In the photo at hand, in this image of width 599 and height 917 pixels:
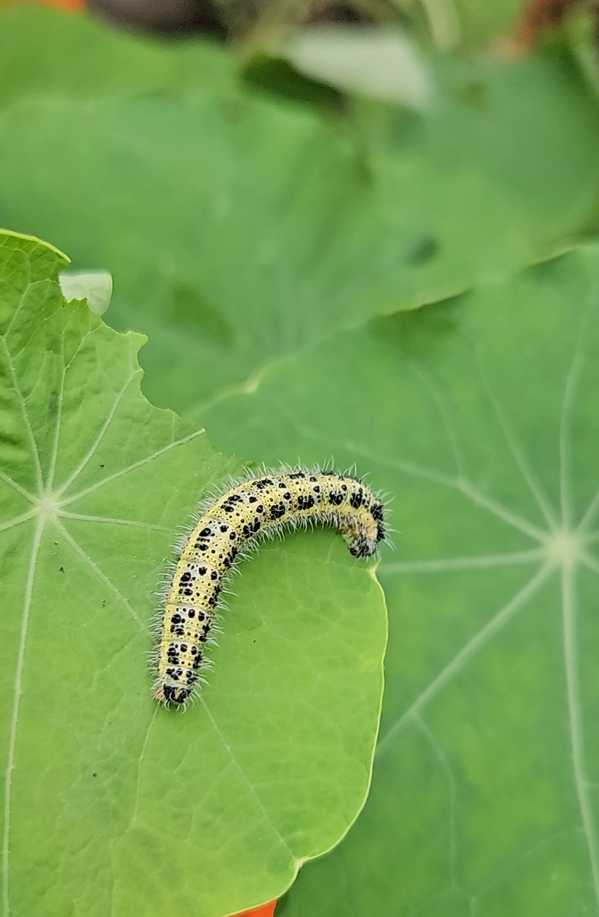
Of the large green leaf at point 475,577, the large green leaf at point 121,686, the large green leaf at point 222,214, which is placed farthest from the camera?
the large green leaf at point 222,214

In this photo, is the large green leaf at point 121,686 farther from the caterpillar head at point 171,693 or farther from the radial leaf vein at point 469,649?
the radial leaf vein at point 469,649

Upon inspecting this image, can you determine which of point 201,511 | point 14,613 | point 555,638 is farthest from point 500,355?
point 14,613

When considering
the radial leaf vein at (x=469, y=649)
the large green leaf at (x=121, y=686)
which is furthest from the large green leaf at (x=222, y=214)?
the radial leaf vein at (x=469, y=649)

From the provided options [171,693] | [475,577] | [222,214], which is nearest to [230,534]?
[171,693]

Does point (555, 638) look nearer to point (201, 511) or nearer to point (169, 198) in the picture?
point (201, 511)

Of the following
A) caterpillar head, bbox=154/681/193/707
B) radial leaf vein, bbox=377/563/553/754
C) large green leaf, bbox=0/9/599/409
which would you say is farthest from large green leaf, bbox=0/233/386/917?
large green leaf, bbox=0/9/599/409

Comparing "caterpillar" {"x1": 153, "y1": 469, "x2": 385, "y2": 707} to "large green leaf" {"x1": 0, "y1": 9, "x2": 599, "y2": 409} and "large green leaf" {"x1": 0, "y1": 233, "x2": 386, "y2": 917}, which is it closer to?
"large green leaf" {"x1": 0, "y1": 233, "x2": 386, "y2": 917}
